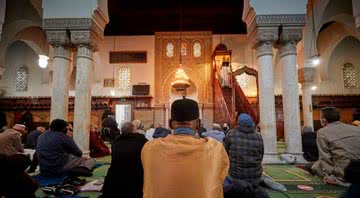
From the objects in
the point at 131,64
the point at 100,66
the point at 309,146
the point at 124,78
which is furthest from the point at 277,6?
the point at 100,66

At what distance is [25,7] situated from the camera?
10.3 meters

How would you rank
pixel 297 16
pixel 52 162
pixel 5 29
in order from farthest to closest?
pixel 5 29 → pixel 297 16 → pixel 52 162

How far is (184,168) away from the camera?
1469 millimetres

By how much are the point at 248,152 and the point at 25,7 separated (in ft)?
36.7

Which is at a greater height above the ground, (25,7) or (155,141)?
(25,7)

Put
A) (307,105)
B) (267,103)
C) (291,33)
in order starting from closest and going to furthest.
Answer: (267,103), (291,33), (307,105)

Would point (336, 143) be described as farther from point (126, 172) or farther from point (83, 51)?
point (83, 51)

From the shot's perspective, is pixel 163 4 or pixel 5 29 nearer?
pixel 5 29

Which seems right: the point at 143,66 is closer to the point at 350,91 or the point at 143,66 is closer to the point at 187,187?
the point at 350,91

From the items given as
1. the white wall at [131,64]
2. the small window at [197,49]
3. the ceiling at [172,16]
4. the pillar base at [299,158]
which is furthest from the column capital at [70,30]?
the small window at [197,49]

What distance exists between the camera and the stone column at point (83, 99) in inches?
236

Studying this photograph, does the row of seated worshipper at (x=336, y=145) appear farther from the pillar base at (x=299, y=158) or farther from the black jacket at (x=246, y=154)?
the pillar base at (x=299, y=158)

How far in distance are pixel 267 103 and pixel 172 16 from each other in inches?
323

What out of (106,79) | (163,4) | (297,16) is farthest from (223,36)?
(297,16)
